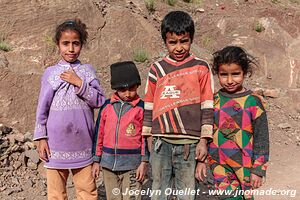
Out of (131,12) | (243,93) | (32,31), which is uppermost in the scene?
(131,12)

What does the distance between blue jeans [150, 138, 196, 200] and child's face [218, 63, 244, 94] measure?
53 cm

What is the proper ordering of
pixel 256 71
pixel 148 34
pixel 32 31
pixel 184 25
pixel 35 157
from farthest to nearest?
1. pixel 256 71
2. pixel 148 34
3. pixel 32 31
4. pixel 35 157
5. pixel 184 25

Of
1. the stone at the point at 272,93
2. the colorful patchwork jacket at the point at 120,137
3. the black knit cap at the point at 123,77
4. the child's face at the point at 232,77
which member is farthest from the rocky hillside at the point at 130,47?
the child's face at the point at 232,77

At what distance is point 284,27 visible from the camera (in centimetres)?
943

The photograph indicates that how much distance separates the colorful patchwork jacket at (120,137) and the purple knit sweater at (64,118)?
0.13 meters

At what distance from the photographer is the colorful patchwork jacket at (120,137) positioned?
3.01 metres

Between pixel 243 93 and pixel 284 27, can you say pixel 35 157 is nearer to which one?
pixel 243 93

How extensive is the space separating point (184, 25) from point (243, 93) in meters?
0.69

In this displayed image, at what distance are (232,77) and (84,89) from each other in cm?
118

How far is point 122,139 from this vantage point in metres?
3.01

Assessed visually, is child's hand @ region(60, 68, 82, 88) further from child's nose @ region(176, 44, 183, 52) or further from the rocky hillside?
the rocky hillside

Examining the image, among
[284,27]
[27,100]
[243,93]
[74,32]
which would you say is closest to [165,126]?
[243,93]

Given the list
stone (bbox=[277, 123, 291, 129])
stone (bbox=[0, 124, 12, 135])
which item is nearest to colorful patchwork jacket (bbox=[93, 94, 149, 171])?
stone (bbox=[0, 124, 12, 135])

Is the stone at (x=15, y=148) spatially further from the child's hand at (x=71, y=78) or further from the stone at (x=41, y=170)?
the child's hand at (x=71, y=78)
